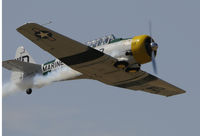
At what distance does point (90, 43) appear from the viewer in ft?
82.9

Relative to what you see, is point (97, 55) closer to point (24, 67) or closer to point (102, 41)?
point (102, 41)

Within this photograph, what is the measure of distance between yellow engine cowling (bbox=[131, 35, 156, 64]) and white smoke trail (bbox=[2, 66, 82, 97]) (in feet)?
11.4

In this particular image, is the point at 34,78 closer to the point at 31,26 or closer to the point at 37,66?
the point at 37,66

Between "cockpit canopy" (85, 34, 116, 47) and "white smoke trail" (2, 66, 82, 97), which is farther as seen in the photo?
"white smoke trail" (2, 66, 82, 97)

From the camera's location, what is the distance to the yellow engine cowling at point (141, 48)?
2390 cm

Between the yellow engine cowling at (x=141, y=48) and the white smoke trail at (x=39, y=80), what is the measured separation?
136 inches

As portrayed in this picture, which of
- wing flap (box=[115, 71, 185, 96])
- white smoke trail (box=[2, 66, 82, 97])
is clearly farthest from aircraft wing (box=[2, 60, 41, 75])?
wing flap (box=[115, 71, 185, 96])

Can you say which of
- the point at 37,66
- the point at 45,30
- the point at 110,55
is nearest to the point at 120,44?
the point at 110,55

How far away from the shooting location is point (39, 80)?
90.7 ft

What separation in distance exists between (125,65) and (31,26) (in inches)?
178

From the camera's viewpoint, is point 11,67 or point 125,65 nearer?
point 125,65

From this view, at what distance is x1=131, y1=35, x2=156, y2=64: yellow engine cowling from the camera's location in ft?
78.4

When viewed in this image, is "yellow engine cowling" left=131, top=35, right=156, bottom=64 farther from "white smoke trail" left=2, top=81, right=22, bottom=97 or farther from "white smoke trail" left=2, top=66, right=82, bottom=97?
"white smoke trail" left=2, top=81, right=22, bottom=97

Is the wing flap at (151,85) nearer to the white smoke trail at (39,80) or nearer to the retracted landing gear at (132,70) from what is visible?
the retracted landing gear at (132,70)
